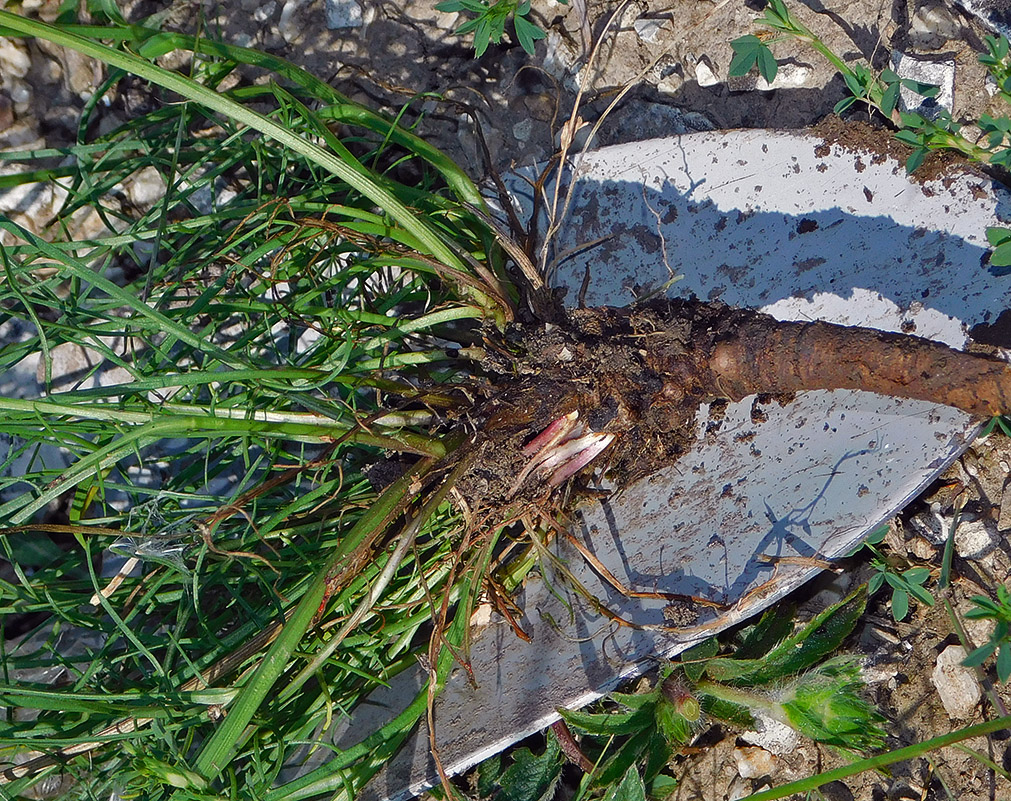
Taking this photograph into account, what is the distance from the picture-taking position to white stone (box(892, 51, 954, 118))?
1423 millimetres

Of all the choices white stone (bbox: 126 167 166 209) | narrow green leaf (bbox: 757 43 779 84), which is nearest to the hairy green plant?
narrow green leaf (bbox: 757 43 779 84)

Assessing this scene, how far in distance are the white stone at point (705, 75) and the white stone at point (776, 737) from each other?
4.10 ft

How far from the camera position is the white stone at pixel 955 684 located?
1340 mm

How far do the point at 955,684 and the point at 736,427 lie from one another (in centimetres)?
58

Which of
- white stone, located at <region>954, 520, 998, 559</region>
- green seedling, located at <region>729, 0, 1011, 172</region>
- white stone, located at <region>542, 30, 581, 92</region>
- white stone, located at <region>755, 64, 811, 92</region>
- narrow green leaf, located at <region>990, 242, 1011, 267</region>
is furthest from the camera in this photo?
white stone, located at <region>542, 30, 581, 92</region>

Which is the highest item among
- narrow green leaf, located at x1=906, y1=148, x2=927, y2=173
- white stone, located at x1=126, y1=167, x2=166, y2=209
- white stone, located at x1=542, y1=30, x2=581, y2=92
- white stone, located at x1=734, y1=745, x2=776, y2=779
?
white stone, located at x1=542, y1=30, x2=581, y2=92

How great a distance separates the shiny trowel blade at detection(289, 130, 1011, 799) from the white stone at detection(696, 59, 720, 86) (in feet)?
0.85

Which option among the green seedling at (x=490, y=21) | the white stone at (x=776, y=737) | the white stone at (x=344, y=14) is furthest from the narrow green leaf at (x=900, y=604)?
the white stone at (x=344, y=14)

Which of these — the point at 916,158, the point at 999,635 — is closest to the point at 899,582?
the point at 999,635

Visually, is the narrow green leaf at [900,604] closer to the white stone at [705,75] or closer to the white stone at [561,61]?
the white stone at [705,75]

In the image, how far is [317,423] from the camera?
4.14 feet

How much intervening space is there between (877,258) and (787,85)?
0.47 metres

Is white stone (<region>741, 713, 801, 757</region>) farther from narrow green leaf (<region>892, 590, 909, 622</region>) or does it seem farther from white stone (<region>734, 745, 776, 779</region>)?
narrow green leaf (<region>892, 590, 909, 622</region>)

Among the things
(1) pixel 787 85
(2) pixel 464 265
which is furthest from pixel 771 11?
(2) pixel 464 265
